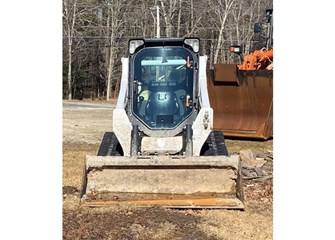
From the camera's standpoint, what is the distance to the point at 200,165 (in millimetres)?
3742

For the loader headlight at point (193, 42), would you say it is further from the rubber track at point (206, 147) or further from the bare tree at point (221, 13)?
the bare tree at point (221, 13)

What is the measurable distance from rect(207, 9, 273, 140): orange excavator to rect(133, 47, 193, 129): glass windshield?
6.62ft

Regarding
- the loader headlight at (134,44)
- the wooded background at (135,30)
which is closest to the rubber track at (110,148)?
the loader headlight at (134,44)

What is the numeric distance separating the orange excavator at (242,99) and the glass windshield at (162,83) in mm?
2019

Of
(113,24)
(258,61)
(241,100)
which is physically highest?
(113,24)

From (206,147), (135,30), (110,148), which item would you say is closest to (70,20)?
(135,30)

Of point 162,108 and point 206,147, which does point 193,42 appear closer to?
point 162,108

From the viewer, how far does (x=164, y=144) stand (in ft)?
14.3

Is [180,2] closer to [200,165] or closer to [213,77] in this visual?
[213,77]

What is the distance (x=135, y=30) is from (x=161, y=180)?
44.4 feet

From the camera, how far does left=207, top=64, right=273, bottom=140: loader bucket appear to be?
6508 mm

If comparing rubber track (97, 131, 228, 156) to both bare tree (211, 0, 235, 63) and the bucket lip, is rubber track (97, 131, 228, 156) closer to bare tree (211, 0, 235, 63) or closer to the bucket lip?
the bucket lip

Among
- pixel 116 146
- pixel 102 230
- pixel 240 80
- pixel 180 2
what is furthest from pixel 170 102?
pixel 180 2

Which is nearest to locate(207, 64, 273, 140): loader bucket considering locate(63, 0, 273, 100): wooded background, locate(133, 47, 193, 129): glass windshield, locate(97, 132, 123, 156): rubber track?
locate(133, 47, 193, 129): glass windshield
